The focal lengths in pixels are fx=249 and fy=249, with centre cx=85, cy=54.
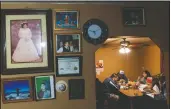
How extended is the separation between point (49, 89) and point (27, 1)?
49 centimetres

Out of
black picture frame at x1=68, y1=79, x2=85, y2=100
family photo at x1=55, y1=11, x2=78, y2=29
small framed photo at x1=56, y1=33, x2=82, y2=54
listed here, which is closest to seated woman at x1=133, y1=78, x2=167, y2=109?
black picture frame at x1=68, y1=79, x2=85, y2=100

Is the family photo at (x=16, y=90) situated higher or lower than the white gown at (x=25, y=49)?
lower

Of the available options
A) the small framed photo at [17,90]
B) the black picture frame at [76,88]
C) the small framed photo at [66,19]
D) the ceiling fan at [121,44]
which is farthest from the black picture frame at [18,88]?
the ceiling fan at [121,44]

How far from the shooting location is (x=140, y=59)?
4.49ft

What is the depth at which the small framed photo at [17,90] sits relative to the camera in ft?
4.24

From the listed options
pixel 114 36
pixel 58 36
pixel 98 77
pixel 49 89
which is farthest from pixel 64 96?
pixel 114 36

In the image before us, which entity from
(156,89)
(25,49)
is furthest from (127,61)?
(25,49)

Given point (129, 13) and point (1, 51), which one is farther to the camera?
point (129, 13)

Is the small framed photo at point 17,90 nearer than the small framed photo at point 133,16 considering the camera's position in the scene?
Yes

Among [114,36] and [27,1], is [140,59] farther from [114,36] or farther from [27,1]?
[27,1]

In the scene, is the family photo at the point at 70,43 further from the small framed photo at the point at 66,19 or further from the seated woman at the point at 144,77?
the seated woman at the point at 144,77

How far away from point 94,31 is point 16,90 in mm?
530

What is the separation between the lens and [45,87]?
1350 millimetres

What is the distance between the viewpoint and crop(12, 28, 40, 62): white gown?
132 cm
